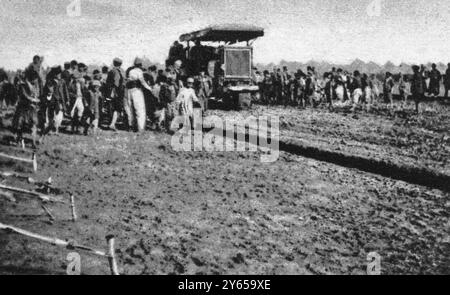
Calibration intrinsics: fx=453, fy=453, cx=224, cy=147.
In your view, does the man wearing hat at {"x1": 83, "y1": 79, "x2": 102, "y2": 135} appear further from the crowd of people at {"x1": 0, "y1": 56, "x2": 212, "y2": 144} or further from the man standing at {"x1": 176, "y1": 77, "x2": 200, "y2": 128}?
the man standing at {"x1": 176, "y1": 77, "x2": 200, "y2": 128}

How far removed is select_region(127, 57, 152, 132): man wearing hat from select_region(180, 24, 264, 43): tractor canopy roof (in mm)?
5163

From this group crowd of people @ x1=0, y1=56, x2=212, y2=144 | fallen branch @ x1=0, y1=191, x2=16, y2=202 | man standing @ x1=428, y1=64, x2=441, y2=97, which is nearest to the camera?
fallen branch @ x1=0, y1=191, x2=16, y2=202

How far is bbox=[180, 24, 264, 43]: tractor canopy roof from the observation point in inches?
611

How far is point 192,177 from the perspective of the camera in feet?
26.1

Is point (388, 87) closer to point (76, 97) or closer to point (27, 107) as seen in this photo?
point (76, 97)

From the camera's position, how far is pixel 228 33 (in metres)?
16.0

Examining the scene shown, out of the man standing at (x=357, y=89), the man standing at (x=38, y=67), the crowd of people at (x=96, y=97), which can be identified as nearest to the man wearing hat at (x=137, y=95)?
the crowd of people at (x=96, y=97)

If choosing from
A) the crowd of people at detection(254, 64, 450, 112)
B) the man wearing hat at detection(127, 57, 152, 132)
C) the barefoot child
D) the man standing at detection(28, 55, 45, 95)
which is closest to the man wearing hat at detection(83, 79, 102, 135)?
the man wearing hat at detection(127, 57, 152, 132)

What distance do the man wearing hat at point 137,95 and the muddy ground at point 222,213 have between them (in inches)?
31.4

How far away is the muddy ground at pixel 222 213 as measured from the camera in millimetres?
5090

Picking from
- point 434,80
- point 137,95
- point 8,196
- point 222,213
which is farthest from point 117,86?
point 434,80

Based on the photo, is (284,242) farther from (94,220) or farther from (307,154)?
(307,154)

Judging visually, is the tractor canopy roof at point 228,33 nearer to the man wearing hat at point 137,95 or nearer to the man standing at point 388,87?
the man wearing hat at point 137,95
